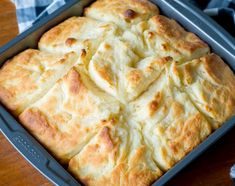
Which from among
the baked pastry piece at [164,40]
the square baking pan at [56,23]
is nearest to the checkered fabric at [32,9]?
the square baking pan at [56,23]

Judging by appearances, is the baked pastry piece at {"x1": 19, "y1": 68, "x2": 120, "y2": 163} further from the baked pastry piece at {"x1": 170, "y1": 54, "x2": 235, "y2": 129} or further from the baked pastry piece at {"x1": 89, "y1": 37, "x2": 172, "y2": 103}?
the baked pastry piece at {"x1": 170, "y1": 54, "x2": 235, "y2": 129}

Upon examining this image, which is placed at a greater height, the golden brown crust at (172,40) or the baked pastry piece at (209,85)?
the golden brown crust at (172,40)

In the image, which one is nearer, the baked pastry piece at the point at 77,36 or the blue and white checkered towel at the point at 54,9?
the baked pastry piece at the point at 77,36

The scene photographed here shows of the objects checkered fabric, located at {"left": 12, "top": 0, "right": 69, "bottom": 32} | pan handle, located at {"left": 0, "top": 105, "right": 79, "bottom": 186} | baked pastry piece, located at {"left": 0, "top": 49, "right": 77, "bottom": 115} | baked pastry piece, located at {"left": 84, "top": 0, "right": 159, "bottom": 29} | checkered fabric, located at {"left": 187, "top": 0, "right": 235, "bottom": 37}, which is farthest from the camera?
checkered fabric, located at {"left": 12, "top": 0, "right": 69, "bottom": 32}

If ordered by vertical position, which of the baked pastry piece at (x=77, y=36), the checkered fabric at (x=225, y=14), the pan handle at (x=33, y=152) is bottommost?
the pan handle at (x=33, y=152)

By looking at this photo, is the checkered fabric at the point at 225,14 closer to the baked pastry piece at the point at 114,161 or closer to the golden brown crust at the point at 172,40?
the golden brown crust at the point at 172,40

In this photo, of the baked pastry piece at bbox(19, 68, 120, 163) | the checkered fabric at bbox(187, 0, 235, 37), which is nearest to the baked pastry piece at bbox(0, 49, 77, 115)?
the baked pastry piece at bbox(19, 68, 120, 163)

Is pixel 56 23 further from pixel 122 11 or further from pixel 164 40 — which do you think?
pixel 164 40
